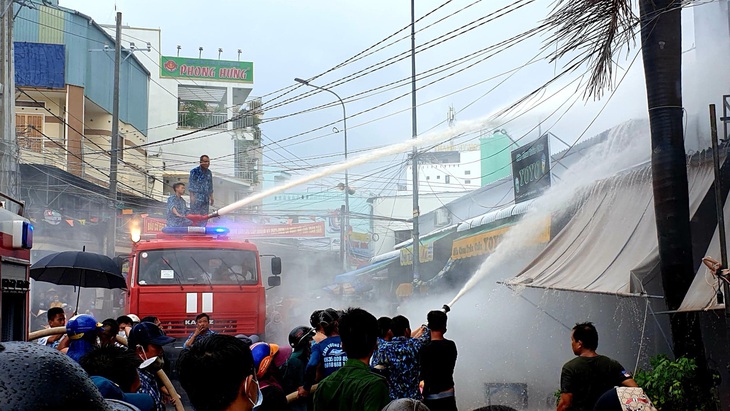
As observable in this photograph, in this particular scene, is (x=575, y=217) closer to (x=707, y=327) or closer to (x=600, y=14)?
(x=707, y=327)

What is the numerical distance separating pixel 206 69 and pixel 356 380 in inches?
1960

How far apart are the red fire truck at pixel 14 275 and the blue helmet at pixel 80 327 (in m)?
0.30

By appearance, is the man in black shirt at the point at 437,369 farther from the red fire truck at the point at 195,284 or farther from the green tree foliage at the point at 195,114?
the green tree foliage at the point at 195,114

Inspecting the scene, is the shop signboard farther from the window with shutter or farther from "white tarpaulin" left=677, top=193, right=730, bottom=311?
the window with shutter

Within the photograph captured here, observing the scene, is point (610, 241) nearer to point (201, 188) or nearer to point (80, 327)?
point (80, 327)

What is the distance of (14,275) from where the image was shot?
5.38 metres

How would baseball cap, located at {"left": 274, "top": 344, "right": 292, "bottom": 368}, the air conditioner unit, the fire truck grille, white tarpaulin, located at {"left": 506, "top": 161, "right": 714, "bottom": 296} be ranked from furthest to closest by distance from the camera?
1. the air conditioner unit
2. the fire truck grille
3. white tarpaulin, located at {"left": 506, "top": 161, "right": 714, "bottom": 296}
4. baseball cap, located at {"left": 274, "top": 344, "right": 292, "bottom": 368}

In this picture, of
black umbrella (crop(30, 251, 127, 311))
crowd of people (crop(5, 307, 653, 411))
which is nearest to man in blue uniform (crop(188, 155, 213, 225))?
black umbrella (crop(30, 251, 127, 311))

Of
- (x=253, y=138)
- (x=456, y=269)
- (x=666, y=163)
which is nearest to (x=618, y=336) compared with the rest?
(x=666, y=163)

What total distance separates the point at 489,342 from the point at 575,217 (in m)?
6.54

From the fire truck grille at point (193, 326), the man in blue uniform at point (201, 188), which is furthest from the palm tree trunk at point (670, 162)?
the man in blue uniform at point (201, 188)

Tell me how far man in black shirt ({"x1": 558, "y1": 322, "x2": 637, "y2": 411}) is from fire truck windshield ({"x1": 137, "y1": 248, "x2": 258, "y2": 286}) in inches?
325

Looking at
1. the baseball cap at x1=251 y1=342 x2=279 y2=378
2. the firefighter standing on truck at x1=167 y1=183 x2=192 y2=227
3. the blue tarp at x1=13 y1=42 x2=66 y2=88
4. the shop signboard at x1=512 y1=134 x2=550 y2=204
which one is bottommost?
the baseball cap at x1=251 y1=342 x2=279 y2=378

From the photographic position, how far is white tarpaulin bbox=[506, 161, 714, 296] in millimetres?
8430
